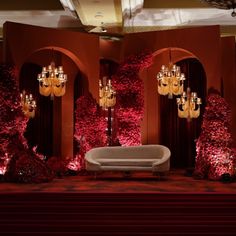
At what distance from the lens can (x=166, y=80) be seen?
1106 cm

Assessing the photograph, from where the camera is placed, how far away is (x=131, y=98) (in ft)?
38.1

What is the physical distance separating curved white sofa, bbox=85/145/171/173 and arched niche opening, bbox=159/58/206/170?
4454mm

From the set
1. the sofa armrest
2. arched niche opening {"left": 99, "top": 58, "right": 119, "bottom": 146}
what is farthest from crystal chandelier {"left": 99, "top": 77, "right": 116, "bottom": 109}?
the sofa armrest

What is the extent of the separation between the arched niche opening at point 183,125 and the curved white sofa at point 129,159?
445cm

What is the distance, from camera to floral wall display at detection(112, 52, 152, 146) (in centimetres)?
1156

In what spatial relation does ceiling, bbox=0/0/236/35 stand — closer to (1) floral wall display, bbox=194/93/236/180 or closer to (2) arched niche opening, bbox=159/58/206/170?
(2) arched niche opening, bbox=159/58/206/170

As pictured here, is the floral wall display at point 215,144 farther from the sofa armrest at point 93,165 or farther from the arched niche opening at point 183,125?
the arched niche opening at point 183,125

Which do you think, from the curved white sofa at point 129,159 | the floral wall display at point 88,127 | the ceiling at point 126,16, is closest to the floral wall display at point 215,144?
the curved white sofa at point 129,159
